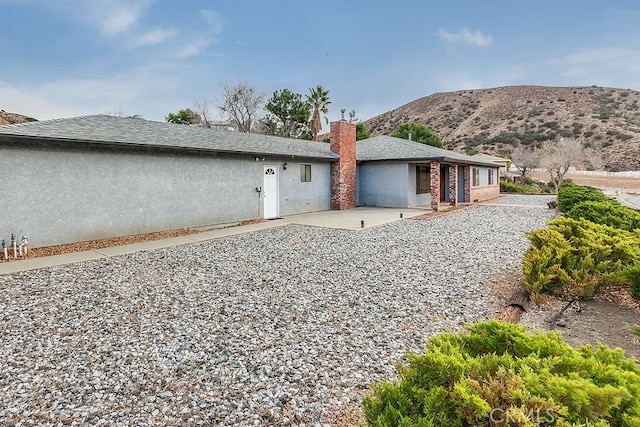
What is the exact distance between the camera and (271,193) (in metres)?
15.2

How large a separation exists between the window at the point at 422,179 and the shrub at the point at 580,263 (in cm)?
1344

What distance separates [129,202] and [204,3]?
11.0m

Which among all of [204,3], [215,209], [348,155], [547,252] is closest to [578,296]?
[547,252]

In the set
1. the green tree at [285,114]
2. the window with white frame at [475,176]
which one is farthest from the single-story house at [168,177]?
the green tree at [285,114]

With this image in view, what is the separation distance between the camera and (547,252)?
227 inches

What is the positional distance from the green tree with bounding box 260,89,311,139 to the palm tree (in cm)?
60

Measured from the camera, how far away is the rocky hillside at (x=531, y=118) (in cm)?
4706

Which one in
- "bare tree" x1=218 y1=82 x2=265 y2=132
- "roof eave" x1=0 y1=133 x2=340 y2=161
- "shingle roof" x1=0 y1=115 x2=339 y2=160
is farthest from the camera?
"bare tree" x1=218 y1=82 x2=265 y2=132

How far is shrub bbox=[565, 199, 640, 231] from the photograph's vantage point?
815 cm

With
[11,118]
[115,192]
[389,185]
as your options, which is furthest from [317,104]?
[11,118]

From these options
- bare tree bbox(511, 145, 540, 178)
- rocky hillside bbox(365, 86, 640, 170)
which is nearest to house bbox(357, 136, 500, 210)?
bare tree bbox(511, 145, 540, 178)

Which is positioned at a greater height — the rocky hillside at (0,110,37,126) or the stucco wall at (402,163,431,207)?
the rocky hillside at (0,110,37,126)

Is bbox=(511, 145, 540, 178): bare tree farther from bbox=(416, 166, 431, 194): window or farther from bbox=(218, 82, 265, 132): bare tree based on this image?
bbox=(218, 82, 265, 132): bare tree

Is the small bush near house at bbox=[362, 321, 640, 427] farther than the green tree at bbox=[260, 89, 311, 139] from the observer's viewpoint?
No
